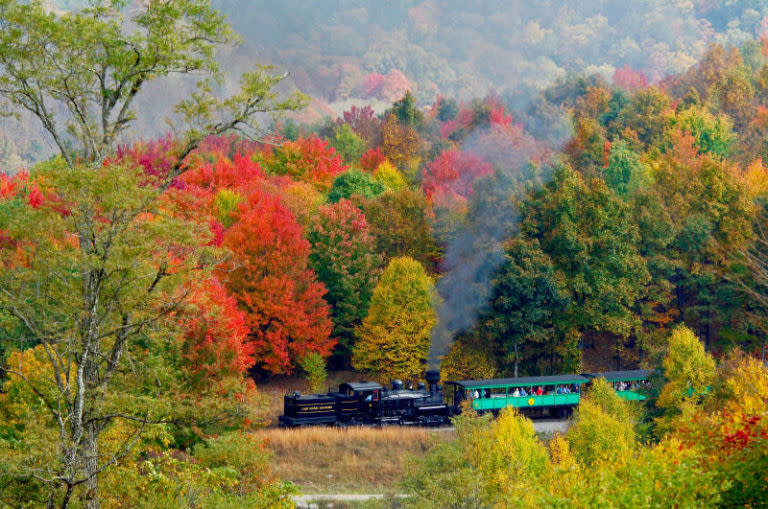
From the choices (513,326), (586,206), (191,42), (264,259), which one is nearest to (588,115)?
(586,206)

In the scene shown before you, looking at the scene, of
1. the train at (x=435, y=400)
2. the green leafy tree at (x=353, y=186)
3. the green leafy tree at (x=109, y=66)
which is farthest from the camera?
the green leafy tree at (x=353, y=186)

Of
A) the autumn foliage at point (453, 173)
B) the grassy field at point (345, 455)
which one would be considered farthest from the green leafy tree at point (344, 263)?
the grassy field at point (345, 455)

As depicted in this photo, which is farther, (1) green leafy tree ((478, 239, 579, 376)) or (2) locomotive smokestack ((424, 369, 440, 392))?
(1) green leafy tree ((478, 239, 579, 376))

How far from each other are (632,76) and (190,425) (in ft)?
303

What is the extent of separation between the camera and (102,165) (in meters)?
14.8

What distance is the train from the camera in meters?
36.1

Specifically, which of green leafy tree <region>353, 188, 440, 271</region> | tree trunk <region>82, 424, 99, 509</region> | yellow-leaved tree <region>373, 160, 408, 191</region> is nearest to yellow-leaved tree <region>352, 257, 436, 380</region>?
green leafy tree <region>353, 188, 440, 271</region>

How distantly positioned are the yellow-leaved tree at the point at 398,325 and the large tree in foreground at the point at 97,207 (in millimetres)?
25368

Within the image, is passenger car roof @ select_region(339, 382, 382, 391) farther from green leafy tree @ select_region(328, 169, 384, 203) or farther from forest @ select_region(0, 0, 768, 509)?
green leafy tree @ select_region(328, 169, 384, 203)

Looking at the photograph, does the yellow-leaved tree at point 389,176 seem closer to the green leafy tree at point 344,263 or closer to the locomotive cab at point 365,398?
the green leafy tree at point 344,263

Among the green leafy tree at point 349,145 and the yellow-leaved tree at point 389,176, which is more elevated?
the green leafy tree at point 349,145

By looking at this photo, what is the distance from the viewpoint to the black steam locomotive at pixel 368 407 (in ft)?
118

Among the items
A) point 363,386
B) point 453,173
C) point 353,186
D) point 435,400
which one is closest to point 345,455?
point 363,386

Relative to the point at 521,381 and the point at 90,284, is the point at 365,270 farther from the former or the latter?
the point at 90,284
